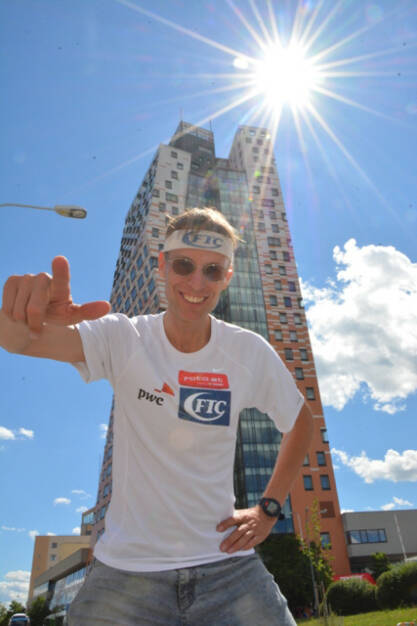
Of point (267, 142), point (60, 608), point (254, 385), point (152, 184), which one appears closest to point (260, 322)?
point (152, 184)

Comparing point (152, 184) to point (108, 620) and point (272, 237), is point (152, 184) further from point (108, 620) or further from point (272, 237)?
point (108, 620)

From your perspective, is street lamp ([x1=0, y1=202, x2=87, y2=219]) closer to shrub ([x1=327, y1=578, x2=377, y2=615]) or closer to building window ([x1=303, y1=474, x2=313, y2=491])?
shrub ([x1=327, y1=578, x2=377, y2=615])

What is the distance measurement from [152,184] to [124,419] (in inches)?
2669

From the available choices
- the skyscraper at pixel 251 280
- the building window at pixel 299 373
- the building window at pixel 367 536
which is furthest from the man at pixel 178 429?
the building window at pixel 299 373

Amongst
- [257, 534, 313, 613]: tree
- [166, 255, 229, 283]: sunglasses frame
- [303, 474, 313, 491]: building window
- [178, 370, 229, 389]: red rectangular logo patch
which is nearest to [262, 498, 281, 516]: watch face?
[178, 370, 229, 389]: red rectangular logo patch

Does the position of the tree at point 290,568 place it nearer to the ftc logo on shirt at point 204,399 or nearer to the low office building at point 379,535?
the low office building at point 379,535

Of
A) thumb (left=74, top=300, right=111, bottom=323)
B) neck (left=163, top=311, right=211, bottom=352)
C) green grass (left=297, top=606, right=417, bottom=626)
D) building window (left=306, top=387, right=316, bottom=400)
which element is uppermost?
building window (left=306, top=387, right=316, bottom=400)

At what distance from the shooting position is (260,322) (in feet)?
192

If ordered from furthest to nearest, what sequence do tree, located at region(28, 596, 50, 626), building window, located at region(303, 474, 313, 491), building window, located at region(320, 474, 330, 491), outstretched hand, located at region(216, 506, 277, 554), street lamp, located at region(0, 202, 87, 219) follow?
tree, located at region(28, 596, 50, 626) → building window, located at region(320, 474, 330, 491) → building window, located at region(303, 474, 313, 491) → street lamp, located at region(0, 202, 87, 219) → outstretched hand, located at region(216, 506, 277, 554)

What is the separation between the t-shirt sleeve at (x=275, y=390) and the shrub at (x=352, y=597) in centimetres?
2432

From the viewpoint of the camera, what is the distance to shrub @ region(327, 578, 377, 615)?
22.5m

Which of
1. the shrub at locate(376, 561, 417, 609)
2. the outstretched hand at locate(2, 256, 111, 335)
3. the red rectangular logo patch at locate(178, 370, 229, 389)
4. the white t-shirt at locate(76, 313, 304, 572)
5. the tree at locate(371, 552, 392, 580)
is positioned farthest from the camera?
the tree at locate(371, 552, 392, 580)

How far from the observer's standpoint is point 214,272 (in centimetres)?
275

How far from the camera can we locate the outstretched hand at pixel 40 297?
1.72m
